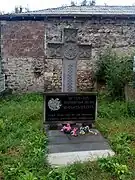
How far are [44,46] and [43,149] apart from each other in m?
6.71

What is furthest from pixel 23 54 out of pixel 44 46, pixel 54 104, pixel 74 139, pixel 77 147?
pixel 77 147

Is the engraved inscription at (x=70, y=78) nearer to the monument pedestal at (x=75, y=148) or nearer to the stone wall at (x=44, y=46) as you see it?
the monument pedestal at (x=75, y=148)

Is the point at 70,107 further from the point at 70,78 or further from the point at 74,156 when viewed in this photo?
the point at 74,156

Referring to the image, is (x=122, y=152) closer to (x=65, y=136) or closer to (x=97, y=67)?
(x=65, y=136)

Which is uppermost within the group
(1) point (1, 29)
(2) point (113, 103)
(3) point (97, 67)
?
(1) point (1, 29)

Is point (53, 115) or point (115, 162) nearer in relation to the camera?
point (115, 162)

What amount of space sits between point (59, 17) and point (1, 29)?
7.19 ft

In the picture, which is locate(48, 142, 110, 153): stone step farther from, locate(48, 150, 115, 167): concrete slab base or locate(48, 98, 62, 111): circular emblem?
locate(48, 98, 62, 111): circular emblem

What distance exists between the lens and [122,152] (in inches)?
214

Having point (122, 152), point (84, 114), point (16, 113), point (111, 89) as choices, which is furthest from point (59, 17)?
point (122, 152)

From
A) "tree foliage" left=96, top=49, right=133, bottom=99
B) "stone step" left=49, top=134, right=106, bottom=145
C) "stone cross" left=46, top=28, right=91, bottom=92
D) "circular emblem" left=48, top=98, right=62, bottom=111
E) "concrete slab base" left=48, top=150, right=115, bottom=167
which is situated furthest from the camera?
"tree foliage" left=96, top=49, right=133, bottom=99

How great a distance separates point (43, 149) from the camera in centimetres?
550

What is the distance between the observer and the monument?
541 cm

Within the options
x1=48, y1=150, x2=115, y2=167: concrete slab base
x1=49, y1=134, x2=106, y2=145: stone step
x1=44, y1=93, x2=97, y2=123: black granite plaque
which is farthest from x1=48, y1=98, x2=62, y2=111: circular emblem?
x1=48, y1=150, x2=115, y2=167: concrete slab base
